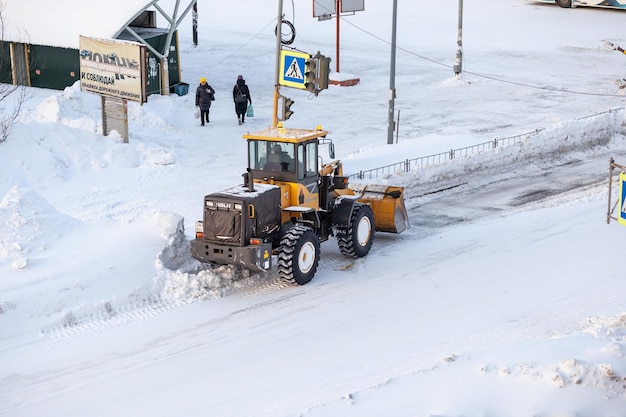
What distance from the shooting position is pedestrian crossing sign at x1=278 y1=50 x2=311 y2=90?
20175mm

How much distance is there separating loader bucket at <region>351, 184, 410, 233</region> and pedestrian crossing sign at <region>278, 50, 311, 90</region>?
381 centimetres

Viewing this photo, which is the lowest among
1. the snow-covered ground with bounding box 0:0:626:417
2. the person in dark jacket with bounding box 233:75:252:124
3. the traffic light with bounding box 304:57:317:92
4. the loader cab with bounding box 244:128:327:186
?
the snow-covered ground with bounding box 0:0:626:417

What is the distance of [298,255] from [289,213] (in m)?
1.04

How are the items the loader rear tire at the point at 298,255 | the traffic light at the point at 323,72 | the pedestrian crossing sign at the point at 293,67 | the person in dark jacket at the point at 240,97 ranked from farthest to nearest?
1. the person in dark jacket at the point at 240,97
2. the pedestrian crossing sign at the point at 293,67
3. the traffic light at the point at 323,72
4. the loader rear tire at the point at 298,255

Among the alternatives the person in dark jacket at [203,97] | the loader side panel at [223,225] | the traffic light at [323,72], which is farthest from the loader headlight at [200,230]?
the person in dark jacket at [203,97]

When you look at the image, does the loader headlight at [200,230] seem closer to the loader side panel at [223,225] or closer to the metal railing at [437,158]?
the loader side panel at [223,225]

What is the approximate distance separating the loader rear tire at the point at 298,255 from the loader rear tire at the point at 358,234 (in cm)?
98

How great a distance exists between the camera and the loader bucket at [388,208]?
56.4 ft

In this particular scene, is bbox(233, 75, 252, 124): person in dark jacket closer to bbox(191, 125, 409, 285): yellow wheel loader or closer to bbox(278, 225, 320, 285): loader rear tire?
bbox(191, 125, 409, 285): yellow wheel loader

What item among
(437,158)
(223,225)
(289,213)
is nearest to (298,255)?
(289,213)

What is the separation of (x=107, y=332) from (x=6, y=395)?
6.61ft

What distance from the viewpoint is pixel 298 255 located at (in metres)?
14.8

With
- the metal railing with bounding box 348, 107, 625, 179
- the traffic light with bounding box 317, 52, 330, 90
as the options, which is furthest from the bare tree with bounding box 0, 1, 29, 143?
the metal railing with bounding box 348, 107, 625, 179

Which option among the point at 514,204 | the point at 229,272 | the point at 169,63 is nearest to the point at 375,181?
the point at 514,204
